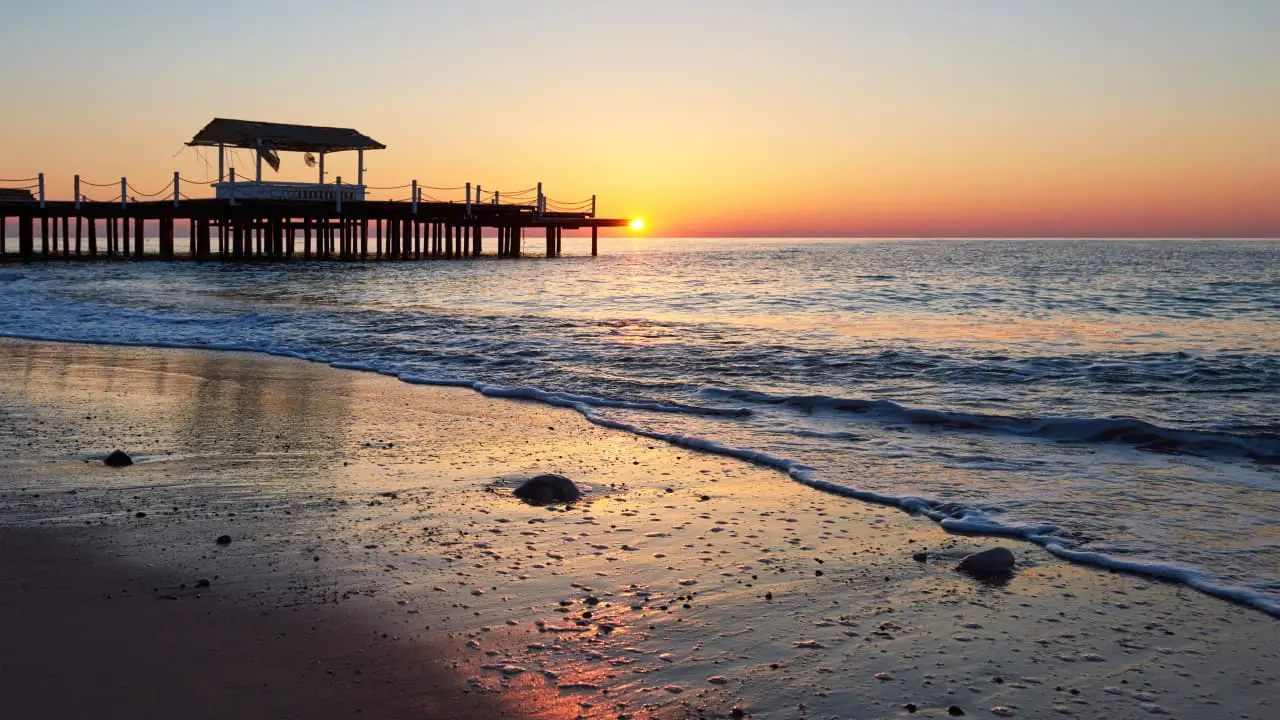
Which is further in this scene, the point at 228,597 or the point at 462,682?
the point at 228,597

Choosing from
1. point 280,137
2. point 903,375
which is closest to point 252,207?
point 280,137

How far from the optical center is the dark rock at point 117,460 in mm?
6297

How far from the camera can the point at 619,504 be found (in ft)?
18.8

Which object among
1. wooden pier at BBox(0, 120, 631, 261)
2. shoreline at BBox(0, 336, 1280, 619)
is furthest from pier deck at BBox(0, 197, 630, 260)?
shoreline at BBox(0, 336, 1280, 619)

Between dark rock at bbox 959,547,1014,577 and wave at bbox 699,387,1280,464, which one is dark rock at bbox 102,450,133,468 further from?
wave at bbox 699,387,1280,464

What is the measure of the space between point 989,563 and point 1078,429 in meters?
4.45

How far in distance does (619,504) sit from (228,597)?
7.41 feet

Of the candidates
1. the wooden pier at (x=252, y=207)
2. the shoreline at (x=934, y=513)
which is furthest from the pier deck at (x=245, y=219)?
the shoreline at (x=934, y=513)

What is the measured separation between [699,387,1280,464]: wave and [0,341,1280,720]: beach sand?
297 cm

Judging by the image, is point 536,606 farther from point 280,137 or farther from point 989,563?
point 280,137

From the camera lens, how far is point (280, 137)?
129ft

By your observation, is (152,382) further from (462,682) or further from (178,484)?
(462,682)

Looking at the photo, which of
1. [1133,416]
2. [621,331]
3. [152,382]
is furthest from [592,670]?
[621,331]

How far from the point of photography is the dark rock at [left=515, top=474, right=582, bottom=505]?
5.73 metres
